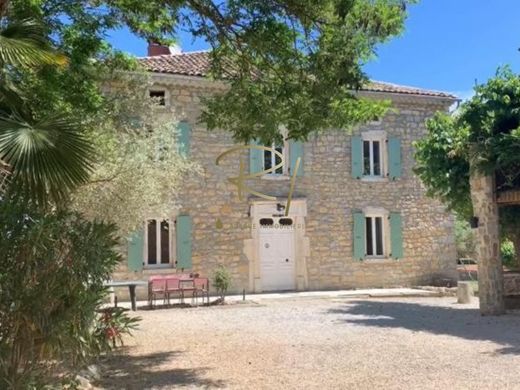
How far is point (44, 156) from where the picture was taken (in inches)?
177

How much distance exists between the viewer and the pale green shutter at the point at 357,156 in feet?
51.1

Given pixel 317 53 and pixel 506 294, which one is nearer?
pixel 317 53

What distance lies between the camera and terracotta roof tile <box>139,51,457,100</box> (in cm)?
1398

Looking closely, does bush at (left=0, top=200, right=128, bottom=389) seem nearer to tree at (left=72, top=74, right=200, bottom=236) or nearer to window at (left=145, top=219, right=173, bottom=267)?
tree at (left=72, top=74, right=200, bottom=236)

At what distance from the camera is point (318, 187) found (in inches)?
603

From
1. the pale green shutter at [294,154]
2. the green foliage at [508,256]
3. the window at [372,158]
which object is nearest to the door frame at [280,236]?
the pale green shutter at [294,154]

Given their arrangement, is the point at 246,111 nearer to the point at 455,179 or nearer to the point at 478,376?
the point at 478,376

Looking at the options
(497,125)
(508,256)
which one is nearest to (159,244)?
(497,125)

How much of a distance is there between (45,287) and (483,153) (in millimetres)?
8057

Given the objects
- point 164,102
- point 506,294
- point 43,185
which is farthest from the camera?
point 164,102

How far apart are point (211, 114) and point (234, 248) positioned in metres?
7.55

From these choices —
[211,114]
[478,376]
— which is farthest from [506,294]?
[211,114]

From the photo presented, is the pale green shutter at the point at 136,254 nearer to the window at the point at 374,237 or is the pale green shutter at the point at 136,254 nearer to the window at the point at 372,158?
the window at the point at 374,237

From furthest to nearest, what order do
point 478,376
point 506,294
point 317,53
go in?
1. point 506,294
2. point 317,53
3. point 478,376
